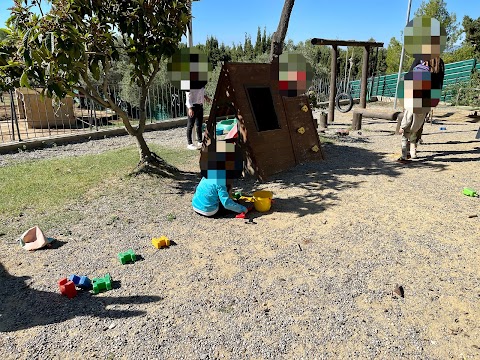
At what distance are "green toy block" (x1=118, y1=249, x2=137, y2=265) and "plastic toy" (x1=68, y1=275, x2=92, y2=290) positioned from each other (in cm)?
38

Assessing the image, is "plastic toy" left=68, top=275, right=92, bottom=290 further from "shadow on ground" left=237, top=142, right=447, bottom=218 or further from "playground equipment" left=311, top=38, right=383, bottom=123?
"playground equipment" left=311, top=38, right=383, bottom=123

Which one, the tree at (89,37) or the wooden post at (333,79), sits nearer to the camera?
the tree at (89,37)

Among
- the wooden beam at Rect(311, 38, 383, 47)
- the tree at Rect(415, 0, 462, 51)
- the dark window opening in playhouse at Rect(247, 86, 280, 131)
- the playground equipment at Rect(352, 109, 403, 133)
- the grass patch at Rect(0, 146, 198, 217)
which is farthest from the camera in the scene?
the tree at Rect(415, 0, 462, 51)

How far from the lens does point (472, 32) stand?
93.4ft

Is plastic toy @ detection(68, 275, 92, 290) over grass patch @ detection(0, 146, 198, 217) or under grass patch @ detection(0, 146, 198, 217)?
under

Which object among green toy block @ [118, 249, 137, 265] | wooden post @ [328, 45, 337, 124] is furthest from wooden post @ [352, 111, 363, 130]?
green toy block @ [118, 249, 137, 265]

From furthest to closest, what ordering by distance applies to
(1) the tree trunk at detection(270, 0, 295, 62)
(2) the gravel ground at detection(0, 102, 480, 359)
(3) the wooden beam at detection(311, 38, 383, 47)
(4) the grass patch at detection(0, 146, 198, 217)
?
(3) the wooden beam at detection(311, 38, 383, 47) < (1) the tree trunk at detection(270, 0, 295, 62) < (4) the grass patch at detection(0, 146, 198, 217) < (2) the gravel ground at detection(0, 102, 480, 359)

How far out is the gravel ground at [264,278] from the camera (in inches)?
90.1

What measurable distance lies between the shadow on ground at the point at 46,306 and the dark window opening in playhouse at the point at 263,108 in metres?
3.53

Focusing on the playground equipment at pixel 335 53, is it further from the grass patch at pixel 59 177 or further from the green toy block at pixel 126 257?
the green toy block at pixel 126 257

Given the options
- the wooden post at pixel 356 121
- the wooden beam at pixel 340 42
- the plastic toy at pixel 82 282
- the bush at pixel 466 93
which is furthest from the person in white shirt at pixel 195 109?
the bush at pixel 466 93

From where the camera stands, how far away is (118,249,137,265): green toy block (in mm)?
3213

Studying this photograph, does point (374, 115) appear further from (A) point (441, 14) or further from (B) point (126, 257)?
(A) point (441, 14)

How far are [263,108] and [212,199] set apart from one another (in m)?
2.31
